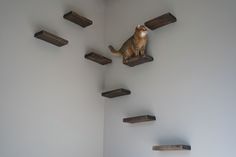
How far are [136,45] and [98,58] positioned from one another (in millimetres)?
436

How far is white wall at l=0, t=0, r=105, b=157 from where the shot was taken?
6.53 ft

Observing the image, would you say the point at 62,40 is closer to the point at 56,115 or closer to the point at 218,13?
the point at 56,115

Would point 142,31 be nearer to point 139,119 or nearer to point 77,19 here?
point 77,19

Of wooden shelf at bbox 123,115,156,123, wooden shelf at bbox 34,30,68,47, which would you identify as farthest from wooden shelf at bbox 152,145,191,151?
wooden shelf at bbox 34,30,68,47

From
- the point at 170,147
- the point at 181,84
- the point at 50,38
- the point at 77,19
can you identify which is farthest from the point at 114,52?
the point at 170,147

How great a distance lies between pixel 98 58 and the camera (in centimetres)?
262

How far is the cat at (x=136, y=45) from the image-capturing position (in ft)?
7.62

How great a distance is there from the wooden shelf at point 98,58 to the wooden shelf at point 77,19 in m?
0.28

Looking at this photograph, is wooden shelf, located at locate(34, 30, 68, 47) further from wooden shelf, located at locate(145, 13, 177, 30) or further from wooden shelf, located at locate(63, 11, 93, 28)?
wooden shelf, located at locate(145, 13, 177, 30)

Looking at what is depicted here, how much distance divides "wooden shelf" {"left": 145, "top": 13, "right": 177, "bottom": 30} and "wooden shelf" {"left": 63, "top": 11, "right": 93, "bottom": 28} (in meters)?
0.57

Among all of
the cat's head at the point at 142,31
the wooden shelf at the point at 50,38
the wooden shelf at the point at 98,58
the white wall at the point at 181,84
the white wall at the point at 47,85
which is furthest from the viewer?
the wooden shelf at the point at 98,58

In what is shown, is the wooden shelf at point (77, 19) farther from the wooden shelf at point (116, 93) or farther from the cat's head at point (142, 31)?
the wooden shelf at point (116, 93)

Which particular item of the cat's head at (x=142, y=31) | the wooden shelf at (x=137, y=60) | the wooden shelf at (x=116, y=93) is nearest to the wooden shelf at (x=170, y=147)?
the wooden shelf at (x=116, y=93)

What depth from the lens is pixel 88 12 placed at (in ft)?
9.04
